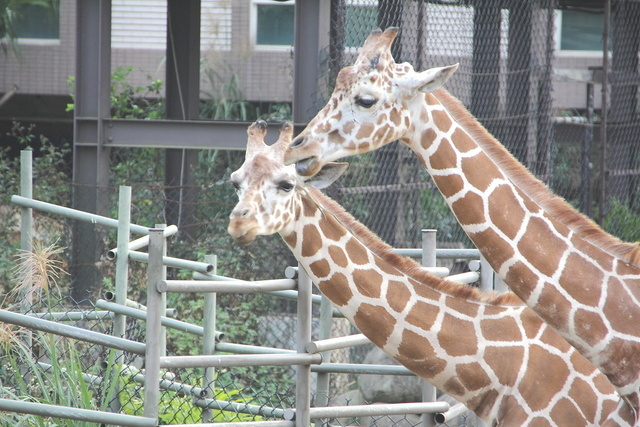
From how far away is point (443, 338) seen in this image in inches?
154

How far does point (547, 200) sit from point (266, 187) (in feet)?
3.99

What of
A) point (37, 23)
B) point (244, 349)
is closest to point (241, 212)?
point (244, 349)

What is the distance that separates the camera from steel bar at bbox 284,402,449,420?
4.15 m

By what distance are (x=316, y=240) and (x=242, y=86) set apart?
10061 mm

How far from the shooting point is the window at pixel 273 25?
13.7 meters

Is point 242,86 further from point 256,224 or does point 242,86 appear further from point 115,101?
point 256,224

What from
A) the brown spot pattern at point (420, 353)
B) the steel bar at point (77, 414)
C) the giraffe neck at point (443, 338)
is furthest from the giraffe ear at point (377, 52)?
the steel bar at point (77, 414)

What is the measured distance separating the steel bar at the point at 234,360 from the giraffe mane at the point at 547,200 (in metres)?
1.20

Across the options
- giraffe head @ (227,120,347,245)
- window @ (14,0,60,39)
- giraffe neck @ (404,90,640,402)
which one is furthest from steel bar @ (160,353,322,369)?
window @ (14,0,60,39)

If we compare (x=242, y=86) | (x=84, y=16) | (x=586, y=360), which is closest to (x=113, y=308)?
(x=586, y=360)

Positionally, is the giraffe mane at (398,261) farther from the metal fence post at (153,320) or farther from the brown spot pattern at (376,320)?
the metal fence post at (153,320)

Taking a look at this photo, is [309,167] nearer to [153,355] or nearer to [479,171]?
[479,171]

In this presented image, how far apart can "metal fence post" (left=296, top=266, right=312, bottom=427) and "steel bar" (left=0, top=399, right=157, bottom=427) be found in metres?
0.74

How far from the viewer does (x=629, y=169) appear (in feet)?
36.1
